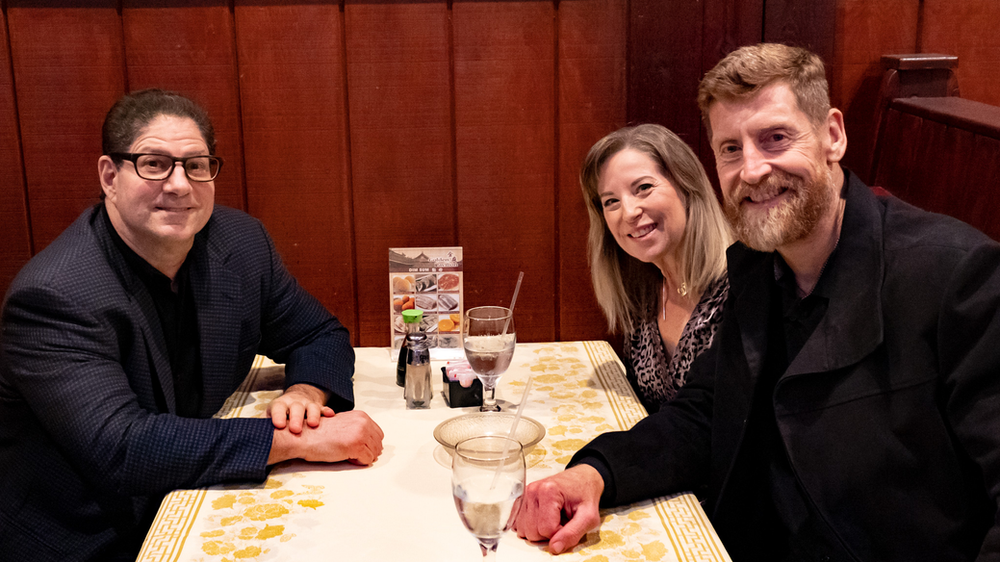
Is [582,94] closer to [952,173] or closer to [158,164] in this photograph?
[952,173]

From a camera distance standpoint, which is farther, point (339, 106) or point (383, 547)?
point (339, 106)

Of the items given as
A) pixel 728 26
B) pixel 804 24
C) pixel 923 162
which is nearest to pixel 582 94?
pixel 728 26

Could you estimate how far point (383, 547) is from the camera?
130 cm

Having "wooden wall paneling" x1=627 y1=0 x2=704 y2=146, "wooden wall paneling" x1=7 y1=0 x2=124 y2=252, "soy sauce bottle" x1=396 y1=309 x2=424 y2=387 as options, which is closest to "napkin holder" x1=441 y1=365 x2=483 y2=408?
"soy sauce bottle" x1=396 y1=309 x2=424 y2=387

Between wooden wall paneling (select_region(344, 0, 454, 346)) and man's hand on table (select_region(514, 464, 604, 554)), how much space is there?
127 centimetres

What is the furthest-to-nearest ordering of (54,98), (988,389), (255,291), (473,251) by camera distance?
(473,251) < (54,98) < (255,291) < (988,389)

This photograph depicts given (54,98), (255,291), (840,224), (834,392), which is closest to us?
(834,392)

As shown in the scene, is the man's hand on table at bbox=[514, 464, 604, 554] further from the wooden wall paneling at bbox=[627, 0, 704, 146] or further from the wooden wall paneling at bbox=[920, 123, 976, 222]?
the wooden wall paneling at bbox=[627, 0, 704, 146]

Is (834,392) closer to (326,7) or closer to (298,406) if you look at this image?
(298,406)

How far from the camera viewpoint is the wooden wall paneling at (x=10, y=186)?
2369mm

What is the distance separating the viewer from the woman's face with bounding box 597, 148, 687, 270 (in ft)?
7.00

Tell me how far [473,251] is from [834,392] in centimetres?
133

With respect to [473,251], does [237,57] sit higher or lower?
higher

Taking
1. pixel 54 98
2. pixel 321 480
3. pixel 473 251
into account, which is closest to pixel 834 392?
pixel 321 480
